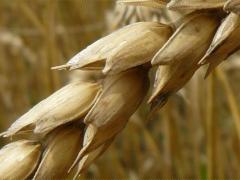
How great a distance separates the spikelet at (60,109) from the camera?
0.44 m

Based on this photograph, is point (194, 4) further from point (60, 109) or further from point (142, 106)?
point (142, 106)

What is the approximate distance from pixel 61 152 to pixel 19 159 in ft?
0.12

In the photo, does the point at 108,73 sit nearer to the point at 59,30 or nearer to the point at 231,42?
the point at 231,42

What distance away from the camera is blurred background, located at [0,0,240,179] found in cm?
110

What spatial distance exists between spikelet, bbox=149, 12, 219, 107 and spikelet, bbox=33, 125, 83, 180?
0.24 feet

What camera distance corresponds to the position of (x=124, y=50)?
42cm

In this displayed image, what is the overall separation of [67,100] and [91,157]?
5 cm

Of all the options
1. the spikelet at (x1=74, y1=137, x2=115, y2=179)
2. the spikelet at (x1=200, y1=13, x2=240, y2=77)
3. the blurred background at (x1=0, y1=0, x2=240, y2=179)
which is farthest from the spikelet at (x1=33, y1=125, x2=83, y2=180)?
the blurred background at (x1=0, y1=0, x2=240, y2=179)

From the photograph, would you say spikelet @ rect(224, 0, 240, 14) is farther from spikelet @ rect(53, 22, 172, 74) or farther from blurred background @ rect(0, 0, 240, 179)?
blurred background @ rect(0, 0, 240, 179)

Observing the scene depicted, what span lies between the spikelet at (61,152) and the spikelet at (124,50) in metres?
0.06

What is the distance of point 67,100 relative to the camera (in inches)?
18.3

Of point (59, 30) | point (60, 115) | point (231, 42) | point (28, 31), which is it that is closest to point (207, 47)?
point (231, 42)

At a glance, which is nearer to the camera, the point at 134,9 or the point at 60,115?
the point at 60,115

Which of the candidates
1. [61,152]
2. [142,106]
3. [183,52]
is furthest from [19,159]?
[142,106]
